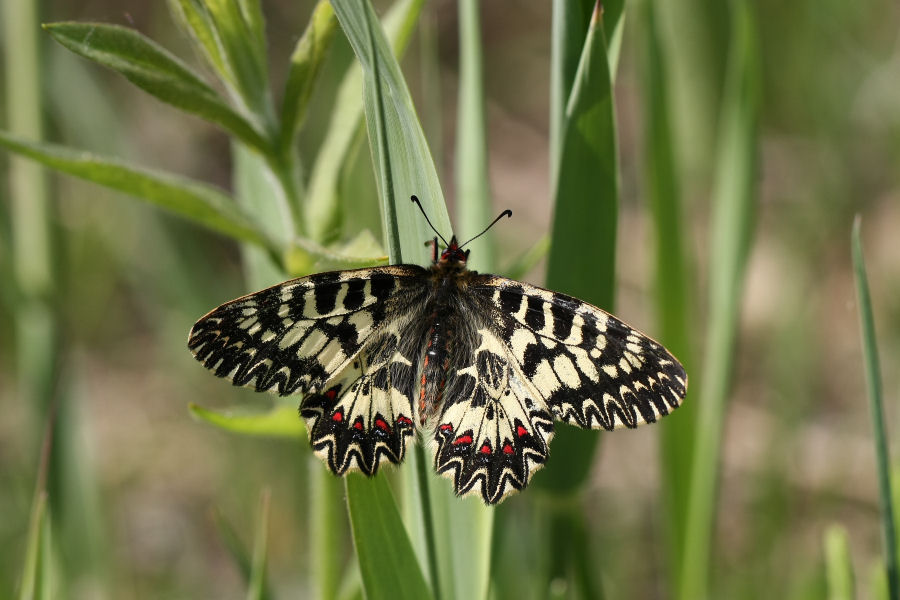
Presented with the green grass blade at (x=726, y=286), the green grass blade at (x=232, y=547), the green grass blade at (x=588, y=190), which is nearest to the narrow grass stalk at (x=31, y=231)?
the green grass blade at (x=232, y=547)

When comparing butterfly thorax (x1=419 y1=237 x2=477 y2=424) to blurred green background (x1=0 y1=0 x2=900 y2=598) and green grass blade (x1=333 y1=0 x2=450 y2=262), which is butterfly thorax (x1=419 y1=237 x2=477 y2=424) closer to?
green grass blade (x1=333 y1=0 x2=450 y2=262)

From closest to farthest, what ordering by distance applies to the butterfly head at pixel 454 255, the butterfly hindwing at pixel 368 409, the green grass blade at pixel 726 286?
the butterfly hindwing at pixel 368 409, the butterfly head at pixel 454 255, the green grass blade at pixel 726 286

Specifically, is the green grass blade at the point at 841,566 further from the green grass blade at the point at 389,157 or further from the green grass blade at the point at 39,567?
the green grass blade at the point at 39,567

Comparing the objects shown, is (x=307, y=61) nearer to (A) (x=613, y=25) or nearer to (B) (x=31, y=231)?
(A) (x=613, y=25)

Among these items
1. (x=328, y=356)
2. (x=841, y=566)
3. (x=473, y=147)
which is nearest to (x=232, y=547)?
(x=328, y=356)

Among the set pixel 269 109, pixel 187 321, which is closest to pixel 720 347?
pixel 269 109
